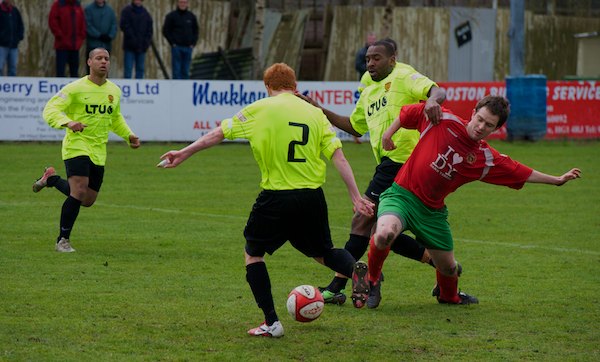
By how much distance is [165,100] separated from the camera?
2411 cm

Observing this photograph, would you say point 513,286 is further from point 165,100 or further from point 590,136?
point 590,136

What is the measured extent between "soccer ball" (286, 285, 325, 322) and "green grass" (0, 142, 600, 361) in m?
0.13

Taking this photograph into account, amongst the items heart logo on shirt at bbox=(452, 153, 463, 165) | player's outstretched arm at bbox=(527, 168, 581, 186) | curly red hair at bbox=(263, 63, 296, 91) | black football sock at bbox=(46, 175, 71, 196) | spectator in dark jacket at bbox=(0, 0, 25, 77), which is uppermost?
spectator in dark jacket at bbox=(0, 0, 25, 77)

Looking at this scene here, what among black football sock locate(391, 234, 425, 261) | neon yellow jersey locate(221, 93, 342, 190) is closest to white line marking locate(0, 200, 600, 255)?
black football sock locate(391, 234, 425, 261)

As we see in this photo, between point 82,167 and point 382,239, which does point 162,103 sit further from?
point 382,239

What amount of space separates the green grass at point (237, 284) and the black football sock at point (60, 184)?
60 centimetres

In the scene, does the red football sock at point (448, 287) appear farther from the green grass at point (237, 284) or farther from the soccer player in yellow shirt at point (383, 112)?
the soccer player in yellow shirt at point (383, 112)

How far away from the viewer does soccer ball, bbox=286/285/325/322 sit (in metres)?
8.07

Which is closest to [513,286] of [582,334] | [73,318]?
[582,334]

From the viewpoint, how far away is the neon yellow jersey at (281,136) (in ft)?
26.1

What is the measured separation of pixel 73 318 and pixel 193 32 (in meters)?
18.9

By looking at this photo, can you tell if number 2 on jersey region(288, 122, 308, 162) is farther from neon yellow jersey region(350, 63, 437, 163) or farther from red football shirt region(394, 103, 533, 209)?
neon yellow jersey region(350, 63, 437, 163)

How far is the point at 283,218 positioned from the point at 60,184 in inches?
213

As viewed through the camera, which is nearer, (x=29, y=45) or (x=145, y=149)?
(x=145, y=149)
